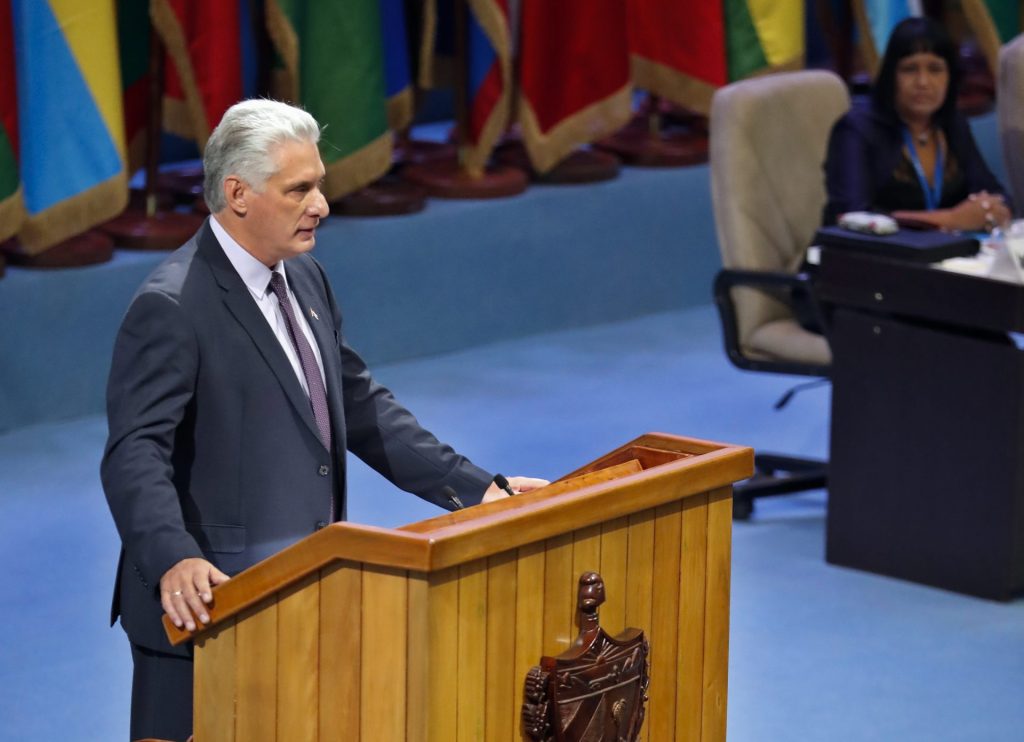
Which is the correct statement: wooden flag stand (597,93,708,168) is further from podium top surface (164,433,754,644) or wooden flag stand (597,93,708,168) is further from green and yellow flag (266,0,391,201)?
podium top surface (164,433,754,644)

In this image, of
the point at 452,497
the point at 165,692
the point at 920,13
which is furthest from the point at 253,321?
the point at 920,13

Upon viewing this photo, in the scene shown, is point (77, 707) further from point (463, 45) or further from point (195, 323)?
point (463, 45)

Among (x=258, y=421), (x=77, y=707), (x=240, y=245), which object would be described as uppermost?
(x=240, y=245)

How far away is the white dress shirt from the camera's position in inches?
109

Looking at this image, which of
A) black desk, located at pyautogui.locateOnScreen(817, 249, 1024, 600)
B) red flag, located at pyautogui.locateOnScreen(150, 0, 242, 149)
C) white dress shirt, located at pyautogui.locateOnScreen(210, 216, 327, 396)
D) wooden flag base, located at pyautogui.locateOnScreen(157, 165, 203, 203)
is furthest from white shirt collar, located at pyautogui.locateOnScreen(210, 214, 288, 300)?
wooden flag base, located at pyautogui.locateOnScreen(157, 165, 203, 203)

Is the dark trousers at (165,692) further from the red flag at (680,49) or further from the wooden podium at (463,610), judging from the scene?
the red flag at (680,49)

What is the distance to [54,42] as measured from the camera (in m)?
5.98

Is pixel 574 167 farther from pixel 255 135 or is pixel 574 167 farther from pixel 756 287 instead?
pixel 255 135

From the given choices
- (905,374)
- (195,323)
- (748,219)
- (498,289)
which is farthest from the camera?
(498,289)

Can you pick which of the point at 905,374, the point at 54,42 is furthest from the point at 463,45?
the point at 905,374

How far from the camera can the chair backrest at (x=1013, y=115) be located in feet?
21.2

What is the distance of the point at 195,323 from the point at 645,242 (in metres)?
5.15

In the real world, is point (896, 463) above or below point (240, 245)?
below

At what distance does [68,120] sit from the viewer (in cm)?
612
